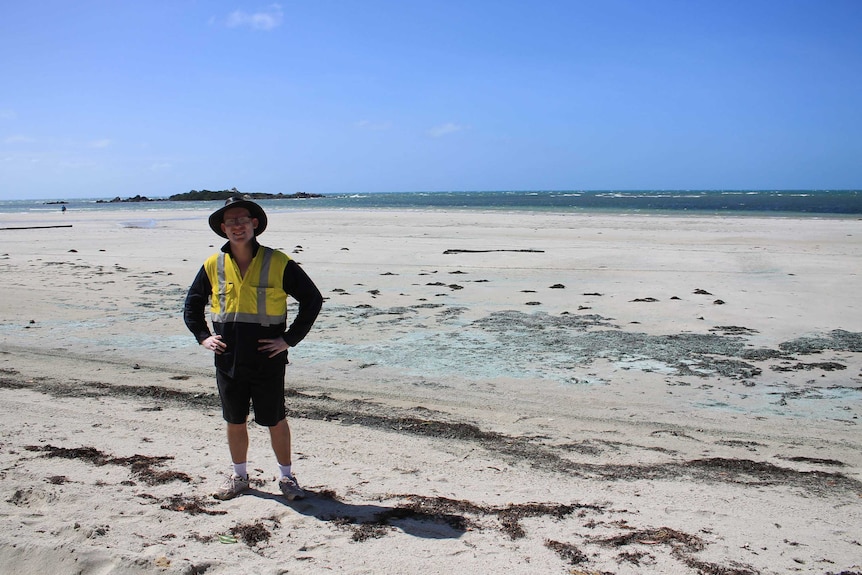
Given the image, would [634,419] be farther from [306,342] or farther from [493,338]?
[306,342]

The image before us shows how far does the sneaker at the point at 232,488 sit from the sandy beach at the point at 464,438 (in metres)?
0.06

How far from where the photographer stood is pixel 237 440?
12.7 ft

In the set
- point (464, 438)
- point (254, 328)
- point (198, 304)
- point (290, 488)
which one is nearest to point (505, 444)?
point (464, 438)

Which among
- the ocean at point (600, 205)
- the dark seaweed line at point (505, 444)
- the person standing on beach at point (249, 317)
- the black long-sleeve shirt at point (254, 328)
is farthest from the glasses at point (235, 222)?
the ocean at point (600, 205)

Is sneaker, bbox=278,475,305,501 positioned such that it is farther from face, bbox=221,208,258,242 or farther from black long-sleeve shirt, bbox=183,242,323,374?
face, bbox=221,208,258,242

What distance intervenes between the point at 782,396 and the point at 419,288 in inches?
272

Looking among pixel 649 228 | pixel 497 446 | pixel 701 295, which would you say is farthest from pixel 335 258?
pixel 649 228

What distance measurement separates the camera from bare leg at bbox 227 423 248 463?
3859mm

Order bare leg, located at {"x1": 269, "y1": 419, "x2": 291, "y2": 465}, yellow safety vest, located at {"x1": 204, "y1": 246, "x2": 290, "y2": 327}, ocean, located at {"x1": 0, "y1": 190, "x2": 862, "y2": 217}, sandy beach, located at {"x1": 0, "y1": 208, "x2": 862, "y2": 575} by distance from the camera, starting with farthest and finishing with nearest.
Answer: ocean, located at {"x1": 0, "y1": 190, "x2": 862, "y2": 217} → bare leg, located at {"x1": 269, "y1": 419, "x2": 291, "y2": 465} → yellow safety vest, located at {"x1": 204, "y1": 246, "x2": 290, "y2": 327} → sandy beach, located at {"x1": 0, "y1": 208, "x2": 862, "y2": 575}

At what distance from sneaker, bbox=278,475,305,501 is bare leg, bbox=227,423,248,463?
0.29 metres

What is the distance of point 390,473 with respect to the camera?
419 centimetres

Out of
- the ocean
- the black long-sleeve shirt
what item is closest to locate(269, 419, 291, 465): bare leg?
the black long-sleeve shirt

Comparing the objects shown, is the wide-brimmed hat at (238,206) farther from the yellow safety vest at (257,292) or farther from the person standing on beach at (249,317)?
the yellow safety vest at (257,292)

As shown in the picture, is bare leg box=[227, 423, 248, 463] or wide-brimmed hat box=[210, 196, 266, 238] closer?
wide-brimmed hat box=[210, 196, 266, 238]
